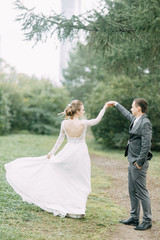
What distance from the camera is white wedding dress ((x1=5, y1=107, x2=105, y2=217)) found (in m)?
5.62

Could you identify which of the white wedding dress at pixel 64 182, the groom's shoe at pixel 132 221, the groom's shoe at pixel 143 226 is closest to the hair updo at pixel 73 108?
the white wedding dress at pixel 64 182

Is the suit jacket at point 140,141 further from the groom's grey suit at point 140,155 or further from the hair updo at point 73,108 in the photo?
the hair updo at point 73,108

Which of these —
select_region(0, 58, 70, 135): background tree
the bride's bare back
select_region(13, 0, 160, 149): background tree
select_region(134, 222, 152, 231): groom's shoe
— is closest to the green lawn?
select_region(134, 222, 152, 231): groom's shoe

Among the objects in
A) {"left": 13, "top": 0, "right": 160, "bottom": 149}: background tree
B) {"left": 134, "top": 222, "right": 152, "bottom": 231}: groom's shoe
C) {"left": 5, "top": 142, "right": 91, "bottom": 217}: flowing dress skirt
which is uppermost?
{"left": 13, "top": 0, "right": 160, "bottom": 149}: background tree

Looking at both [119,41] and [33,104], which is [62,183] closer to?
[119,41]

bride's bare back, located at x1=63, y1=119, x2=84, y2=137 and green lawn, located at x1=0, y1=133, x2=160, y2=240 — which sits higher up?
bride's bare back, located at x1=63, y1=119, x2=84, y2=137

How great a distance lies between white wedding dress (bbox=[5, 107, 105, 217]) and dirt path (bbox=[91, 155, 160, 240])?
0.88 metres

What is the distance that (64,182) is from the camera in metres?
5.74

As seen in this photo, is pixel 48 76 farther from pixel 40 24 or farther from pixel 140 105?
pixel 140 105

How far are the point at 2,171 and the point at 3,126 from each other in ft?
49.6

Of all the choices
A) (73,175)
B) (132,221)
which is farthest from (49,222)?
(132,221)

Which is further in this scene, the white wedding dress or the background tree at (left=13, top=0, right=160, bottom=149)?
the background tree at (left=13, top=0, right=160, bottom=149)

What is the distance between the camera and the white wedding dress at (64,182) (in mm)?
A: 5617

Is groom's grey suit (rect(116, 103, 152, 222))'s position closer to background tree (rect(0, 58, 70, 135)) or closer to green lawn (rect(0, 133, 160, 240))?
green lawn (rect(0, 133, 160, 240))
